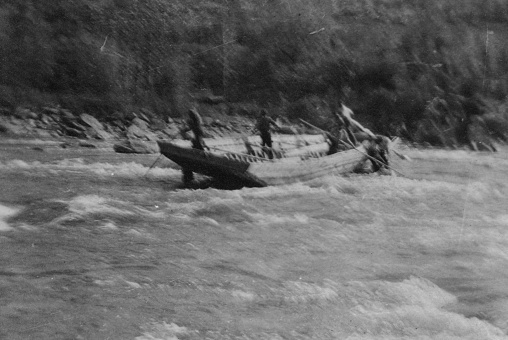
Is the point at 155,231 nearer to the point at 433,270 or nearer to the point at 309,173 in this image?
the point at 309,173

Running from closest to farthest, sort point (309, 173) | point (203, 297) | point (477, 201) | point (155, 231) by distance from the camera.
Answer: point (203, 297), point (155, 231), point (477, 201), point (309, 173)

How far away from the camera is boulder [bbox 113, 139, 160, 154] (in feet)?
12.6

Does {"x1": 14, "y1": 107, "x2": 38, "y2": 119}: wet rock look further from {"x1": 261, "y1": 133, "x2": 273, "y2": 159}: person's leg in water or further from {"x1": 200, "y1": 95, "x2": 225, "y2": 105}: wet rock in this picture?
{"x1": 261, "y1": 133, "x2": 273, "y2": 159}: person's leg in water

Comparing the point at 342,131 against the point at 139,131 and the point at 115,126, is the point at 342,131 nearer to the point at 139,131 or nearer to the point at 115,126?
the point at 139,131

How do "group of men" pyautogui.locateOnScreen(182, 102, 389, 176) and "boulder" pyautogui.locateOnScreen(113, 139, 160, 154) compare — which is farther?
"group of men" pyautogui.locateOnScreen(182, 102, 389, 176)

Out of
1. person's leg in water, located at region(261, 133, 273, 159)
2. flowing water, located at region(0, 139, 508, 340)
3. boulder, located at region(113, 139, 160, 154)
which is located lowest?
flowing water, located at region(0, 139, 508, 340)

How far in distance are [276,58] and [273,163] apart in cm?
76

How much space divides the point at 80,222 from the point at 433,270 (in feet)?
7.07

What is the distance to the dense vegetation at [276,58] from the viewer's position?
3824 millimetres

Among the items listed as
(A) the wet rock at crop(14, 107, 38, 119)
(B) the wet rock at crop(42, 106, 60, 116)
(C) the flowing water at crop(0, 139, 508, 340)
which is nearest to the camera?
(C) the flowing water at crop(0, 139, 508, 340)

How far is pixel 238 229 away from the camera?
3623 millimetres

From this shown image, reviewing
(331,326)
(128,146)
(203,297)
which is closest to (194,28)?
(128,146)

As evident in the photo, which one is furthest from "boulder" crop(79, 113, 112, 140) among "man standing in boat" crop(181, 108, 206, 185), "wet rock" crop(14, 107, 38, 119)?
"man standing in boat" crop(181, 108, 206, 185)

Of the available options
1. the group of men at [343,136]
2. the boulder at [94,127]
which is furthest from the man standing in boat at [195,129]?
the boulder at [94,127]
